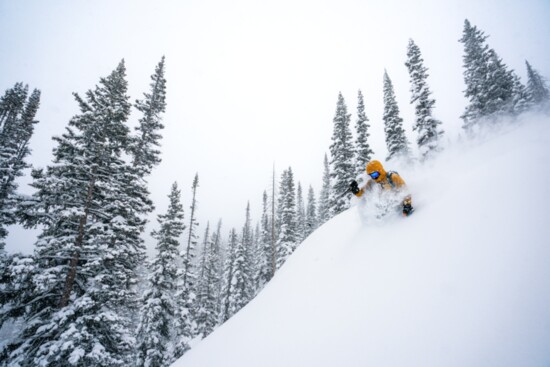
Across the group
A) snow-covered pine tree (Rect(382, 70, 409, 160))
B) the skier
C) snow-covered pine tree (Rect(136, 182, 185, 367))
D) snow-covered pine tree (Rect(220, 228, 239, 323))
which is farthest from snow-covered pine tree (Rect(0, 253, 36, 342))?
snow-covered pine tree (Rect(382, 70, 409, 160))

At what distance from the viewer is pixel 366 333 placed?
3.23m

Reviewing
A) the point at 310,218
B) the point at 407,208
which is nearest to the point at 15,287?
the point at 407,208

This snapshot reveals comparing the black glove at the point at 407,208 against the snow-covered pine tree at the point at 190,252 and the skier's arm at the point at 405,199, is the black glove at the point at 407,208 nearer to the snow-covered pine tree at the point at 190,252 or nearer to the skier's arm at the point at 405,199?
the skier's arm at the point at 405,199

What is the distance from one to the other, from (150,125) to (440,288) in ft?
52.4

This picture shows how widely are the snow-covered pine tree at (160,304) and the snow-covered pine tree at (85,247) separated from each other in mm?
6288

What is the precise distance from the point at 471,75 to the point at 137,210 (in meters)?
35.2

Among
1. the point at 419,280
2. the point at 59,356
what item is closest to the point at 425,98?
the point at 419,280

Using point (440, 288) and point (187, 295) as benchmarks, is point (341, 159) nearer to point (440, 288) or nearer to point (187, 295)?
point (187, 295)

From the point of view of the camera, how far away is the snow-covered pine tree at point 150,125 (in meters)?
13.1

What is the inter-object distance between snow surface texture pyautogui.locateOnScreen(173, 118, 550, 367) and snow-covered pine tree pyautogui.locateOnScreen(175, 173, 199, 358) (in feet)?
45.7

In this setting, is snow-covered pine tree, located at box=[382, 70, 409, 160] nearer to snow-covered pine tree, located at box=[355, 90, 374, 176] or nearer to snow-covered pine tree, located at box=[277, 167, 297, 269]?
snow-covered pine tree, located at box=[355, 90, 374, 176]

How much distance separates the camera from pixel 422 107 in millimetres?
23188

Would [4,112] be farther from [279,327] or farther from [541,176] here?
[541,176]

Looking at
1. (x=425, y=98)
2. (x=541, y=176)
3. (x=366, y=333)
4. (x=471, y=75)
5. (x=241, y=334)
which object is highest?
(x=471, y=75)
